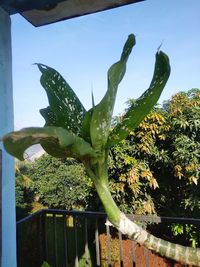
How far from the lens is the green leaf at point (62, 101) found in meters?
0.62

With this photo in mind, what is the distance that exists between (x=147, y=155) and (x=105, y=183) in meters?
6.26

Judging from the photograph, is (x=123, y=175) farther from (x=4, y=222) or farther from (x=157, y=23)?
(x=4, y=222)

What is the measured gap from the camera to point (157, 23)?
13.2ft

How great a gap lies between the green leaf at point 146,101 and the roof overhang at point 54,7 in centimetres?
127

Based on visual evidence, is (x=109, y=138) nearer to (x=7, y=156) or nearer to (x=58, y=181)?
(x=7, y=156)

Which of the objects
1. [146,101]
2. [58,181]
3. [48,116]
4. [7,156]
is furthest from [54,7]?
[58,181]

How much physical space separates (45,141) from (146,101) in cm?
19

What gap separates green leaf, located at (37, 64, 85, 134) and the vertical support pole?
3.57ft

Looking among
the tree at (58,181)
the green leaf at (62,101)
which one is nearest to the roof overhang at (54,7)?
the green leaf at (62,101)

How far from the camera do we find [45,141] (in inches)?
20.1

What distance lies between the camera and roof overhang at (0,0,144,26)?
172 cm

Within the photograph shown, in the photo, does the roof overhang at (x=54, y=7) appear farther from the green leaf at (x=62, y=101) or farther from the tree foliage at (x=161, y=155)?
the tree foliage at (x=161, y=155)

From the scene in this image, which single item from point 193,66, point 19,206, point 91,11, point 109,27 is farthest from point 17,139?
point 19,206

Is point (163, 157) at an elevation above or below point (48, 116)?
above
